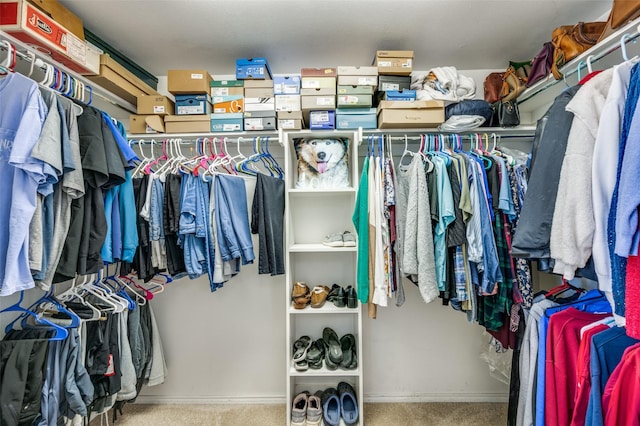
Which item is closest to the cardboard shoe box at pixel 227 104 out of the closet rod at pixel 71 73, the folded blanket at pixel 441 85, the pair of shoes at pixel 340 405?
the closet rod at pixel 71 73

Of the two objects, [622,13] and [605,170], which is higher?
[622,13]

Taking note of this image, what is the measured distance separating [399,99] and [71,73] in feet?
5.72

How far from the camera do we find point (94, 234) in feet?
3.82

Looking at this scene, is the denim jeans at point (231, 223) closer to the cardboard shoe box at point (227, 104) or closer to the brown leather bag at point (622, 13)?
the cardboard shoe box at point (227, 104)

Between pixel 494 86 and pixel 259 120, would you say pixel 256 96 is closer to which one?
pixel 259 120

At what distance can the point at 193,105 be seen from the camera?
69.6 inches

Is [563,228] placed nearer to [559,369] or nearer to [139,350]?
[559,369]

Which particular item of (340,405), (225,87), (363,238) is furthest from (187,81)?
(340,405)

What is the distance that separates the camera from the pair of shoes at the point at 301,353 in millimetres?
1669

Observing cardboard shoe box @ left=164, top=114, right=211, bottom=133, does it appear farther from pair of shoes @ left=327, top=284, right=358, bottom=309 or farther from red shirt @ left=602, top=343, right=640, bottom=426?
red shirt @ left=602, top=343, right=640, bottom=426

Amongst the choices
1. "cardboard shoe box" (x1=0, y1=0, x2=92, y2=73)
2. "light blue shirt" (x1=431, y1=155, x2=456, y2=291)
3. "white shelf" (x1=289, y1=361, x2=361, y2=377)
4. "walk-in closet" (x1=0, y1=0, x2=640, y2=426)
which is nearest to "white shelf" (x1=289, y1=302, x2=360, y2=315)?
"walk-in closet" (x1=0, y1=0, x2=640, y2=426)

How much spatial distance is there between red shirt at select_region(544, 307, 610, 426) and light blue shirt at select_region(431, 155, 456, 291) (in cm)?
45

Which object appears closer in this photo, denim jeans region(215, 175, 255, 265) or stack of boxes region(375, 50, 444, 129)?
denim jeans region(215, 175, 255, 265)

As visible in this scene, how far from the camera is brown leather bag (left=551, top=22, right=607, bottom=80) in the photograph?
1320 mm
